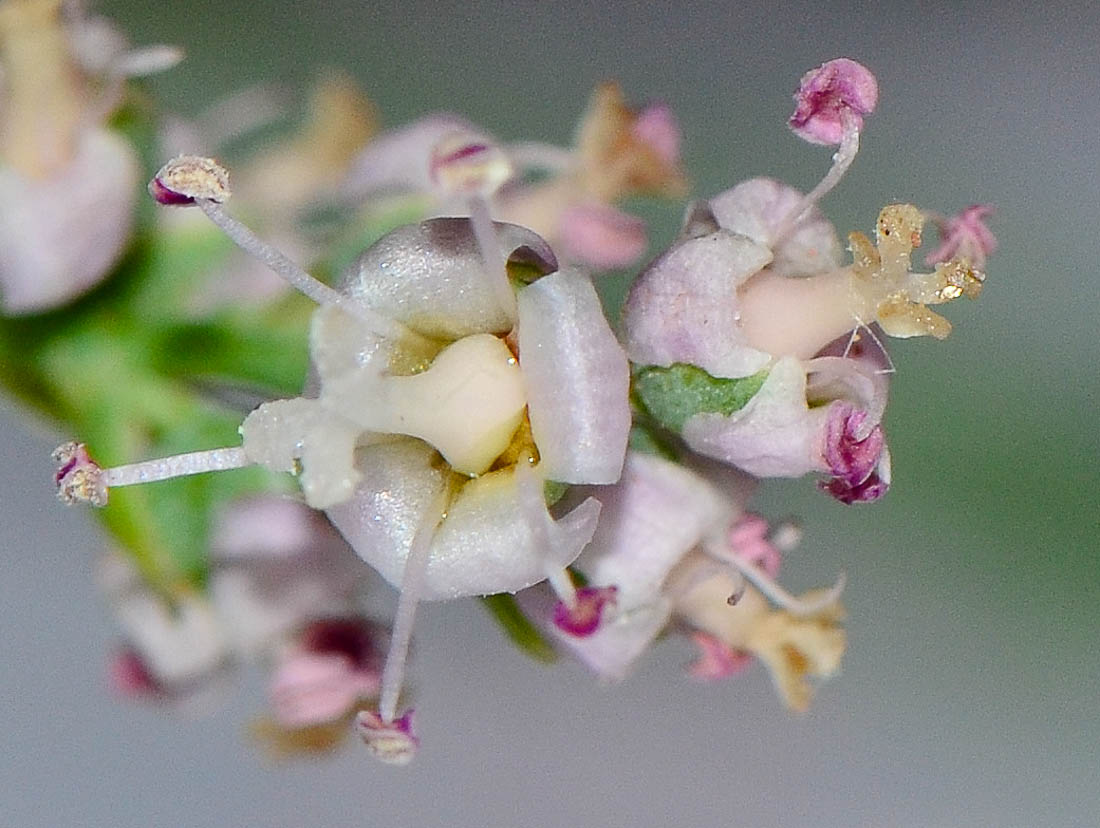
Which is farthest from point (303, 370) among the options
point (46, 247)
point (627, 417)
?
point (627, 417)

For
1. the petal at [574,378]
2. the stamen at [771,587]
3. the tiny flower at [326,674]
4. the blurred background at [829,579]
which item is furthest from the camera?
the blurred background at [829,579]

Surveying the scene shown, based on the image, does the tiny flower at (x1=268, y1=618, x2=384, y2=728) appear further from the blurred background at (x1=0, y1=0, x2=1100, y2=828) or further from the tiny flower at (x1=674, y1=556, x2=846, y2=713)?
the blurred background at (x1=0, y1=0, x2=1100, y2=828)

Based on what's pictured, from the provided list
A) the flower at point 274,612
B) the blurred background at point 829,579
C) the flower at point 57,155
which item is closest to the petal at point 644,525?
the flower at point 274,612

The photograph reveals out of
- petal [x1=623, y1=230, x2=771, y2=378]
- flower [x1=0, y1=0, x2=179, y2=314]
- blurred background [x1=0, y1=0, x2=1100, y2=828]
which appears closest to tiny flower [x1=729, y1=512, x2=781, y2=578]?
petal [x1=623, y1=230, x2=771, y2=378]

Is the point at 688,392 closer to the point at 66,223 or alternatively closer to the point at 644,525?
the point at 644,525

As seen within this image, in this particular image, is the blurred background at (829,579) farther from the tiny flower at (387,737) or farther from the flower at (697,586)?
the tiny flower at (387,737)

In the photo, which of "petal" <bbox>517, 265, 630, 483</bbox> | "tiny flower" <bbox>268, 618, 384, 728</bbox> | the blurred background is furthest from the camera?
the blurred background
